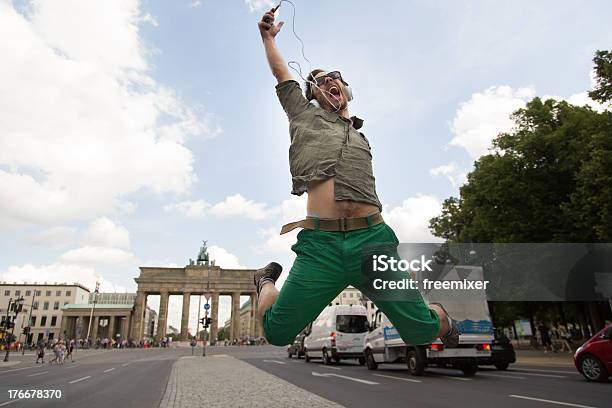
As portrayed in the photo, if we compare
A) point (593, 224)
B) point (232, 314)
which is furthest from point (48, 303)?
point (593, 224)

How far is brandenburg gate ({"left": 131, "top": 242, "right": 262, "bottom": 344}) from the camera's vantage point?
3051 inches

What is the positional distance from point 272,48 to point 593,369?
42.8 ft

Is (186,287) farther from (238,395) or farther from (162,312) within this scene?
(238,395)

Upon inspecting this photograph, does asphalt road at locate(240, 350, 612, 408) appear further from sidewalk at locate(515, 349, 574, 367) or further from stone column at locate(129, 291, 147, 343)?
stone column at locate(129, 291, 147, 343)

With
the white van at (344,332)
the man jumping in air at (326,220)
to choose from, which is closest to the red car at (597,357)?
the white van at (344,332)

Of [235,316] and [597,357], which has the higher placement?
[235,316]

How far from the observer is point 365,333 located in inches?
768

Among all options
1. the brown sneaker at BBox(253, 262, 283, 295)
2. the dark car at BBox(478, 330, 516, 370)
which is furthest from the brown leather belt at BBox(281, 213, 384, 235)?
the dark car at BBox(478, 330, 516, 370)

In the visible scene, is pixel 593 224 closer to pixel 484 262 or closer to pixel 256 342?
pixel 484 262

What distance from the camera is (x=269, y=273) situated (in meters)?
3.04

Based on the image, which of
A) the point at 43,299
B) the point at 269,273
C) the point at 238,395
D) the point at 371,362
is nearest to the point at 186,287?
the point at 43,299

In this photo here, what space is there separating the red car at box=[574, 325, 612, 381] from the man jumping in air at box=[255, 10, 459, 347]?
11.4 metres

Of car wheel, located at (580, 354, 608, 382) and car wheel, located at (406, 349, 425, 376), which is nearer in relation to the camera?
car wheel, located at (580, 354, 608, 382)

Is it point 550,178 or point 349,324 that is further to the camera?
point 550,178
